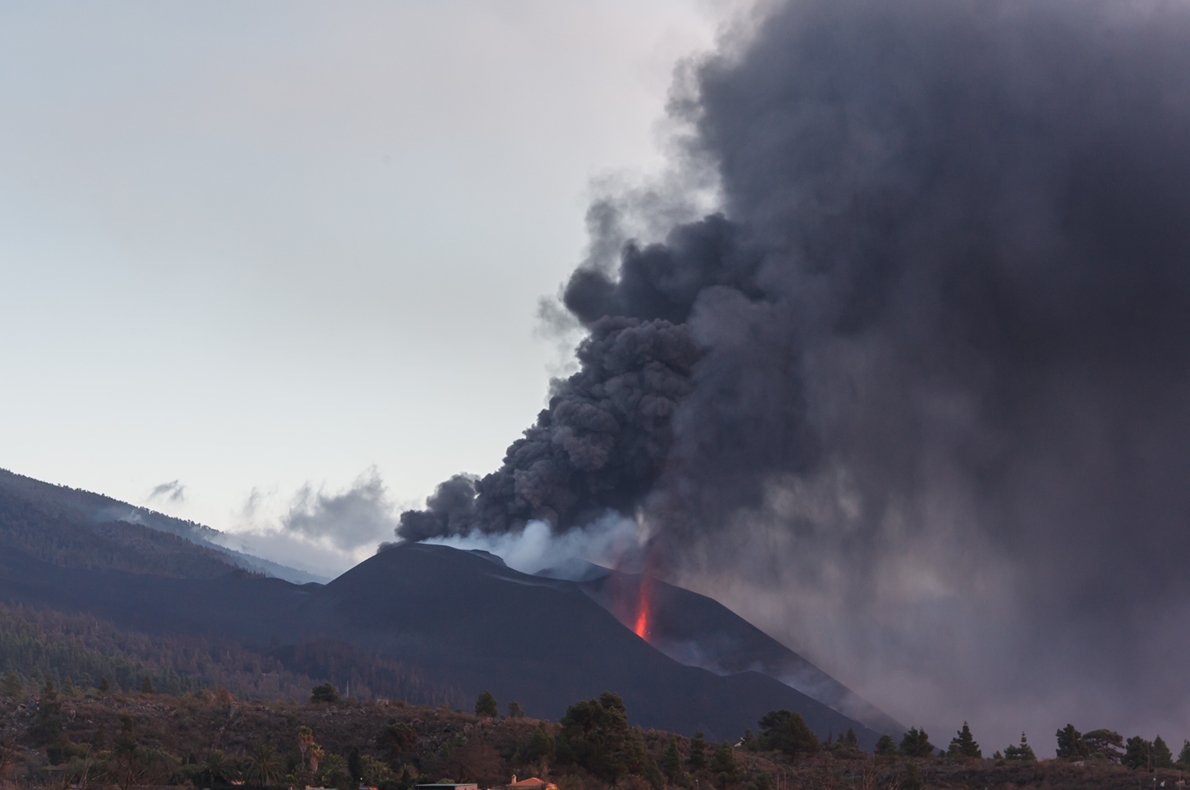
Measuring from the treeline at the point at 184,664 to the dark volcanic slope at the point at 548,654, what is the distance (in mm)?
9491

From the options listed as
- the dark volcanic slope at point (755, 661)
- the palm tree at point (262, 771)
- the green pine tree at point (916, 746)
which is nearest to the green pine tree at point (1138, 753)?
the green pine tree at point (916, 746)

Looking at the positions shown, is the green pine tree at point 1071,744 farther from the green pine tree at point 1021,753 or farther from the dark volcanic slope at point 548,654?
the dark volcanic slope at point 548,654

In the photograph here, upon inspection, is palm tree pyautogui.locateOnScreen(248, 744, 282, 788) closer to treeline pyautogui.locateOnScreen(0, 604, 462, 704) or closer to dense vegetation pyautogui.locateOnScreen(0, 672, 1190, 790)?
dense vegetation pyautogui.locateOnScreen(0, 672, 1190, 790)

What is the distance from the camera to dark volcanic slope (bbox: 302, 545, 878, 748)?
531ft

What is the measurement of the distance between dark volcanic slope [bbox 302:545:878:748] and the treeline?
9.49m

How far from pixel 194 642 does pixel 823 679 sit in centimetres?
9695

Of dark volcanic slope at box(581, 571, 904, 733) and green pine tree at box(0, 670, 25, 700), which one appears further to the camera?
dark volcanic slope at box(581, 571, 904, 733)

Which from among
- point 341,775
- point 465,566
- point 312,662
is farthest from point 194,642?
point 341,775

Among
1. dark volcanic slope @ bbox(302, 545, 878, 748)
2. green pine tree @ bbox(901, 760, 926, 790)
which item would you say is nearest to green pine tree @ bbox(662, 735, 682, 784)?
green pine tree @ bbox(901, 760, 926, 790)

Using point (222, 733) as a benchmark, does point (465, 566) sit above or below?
above

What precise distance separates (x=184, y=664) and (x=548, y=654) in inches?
1982

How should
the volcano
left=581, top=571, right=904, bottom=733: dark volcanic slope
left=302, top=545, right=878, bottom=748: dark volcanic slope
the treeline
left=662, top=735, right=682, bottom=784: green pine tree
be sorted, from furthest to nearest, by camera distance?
left=581, top=571, right=904, bottom=733: dark volcanic slope
the volcano
left=302, top=545, right=878, bottom=748: dark volcanic slope
the treeline
left=662, top=735, right=682, bottom=784: green pine tree

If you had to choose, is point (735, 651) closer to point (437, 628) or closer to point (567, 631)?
point (567, 631)

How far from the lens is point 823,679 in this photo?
636 ft
